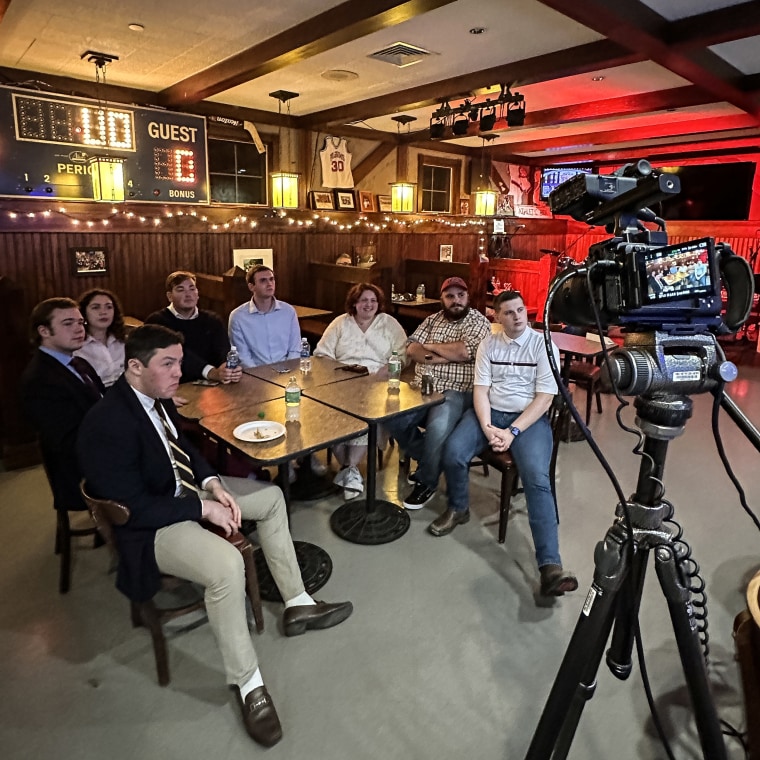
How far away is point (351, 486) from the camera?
3.23 meters

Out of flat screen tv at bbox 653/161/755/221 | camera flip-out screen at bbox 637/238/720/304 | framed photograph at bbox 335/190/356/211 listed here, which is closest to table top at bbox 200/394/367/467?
camera flip-out screen at bbox 637/238/720/304

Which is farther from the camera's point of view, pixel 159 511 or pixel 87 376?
pixel 87 376

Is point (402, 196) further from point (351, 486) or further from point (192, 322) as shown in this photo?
point (351, 486)

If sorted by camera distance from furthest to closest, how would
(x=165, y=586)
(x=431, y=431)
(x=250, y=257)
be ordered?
(x=250, y=257) → (x=431, y=431) → (x=165, y=586)

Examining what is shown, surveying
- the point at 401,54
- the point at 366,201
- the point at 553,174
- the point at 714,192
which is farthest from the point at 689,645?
the point at 553,174

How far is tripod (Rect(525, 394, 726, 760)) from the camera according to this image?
1.16 meters

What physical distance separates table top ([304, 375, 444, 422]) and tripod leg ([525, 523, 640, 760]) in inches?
55.5

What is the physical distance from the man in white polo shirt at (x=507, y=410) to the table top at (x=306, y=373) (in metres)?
0.74

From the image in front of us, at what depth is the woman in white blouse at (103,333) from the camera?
122 inches

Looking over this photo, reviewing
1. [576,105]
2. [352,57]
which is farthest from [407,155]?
[352,57]

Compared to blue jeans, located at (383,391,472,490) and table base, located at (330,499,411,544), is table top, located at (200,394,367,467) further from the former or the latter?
table base, located at (330,499,411,544)

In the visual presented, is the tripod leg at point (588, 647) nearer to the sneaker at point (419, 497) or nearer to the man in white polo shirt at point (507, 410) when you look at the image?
the man in white polo shirt at point (507, 410)

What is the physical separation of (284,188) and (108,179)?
1.69 m

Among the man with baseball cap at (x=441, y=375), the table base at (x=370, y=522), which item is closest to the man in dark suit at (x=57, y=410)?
the table base at (x=370, y=522)
